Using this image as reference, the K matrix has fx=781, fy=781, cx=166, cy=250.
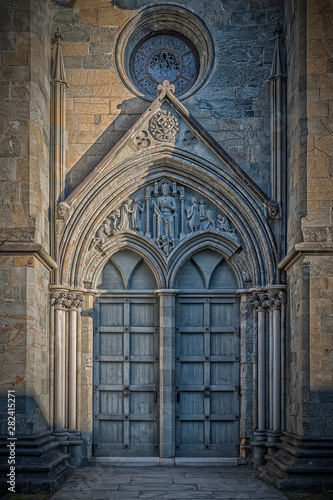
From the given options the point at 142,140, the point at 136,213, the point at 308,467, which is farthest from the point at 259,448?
the point at 142,140

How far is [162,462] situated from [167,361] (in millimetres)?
1557

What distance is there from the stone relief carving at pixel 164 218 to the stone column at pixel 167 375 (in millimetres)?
834

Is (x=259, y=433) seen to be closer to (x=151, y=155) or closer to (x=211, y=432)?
(x=211, y=432)

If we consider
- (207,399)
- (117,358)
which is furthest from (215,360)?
(117,358)

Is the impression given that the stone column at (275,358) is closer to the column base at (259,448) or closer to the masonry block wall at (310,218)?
the column base at (259,448)

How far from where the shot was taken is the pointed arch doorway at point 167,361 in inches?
486

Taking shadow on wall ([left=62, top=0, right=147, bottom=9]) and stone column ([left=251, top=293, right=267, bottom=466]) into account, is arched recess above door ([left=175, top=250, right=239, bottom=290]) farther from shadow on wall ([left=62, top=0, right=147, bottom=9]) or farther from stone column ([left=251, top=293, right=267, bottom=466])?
shadow on wall ([left=62, top=0, right=147, bottom=9])

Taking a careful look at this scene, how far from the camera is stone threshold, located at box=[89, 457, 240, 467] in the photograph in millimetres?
12141

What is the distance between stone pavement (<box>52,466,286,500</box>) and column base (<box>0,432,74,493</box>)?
0.74 feet

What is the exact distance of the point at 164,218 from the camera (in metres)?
12.6

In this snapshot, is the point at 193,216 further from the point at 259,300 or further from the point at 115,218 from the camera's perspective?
the point at 259,300

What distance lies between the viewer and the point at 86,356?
486 inches

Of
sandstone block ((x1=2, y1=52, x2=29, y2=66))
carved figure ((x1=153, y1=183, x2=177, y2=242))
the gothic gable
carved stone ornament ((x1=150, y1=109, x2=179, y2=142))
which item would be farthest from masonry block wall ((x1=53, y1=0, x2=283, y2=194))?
sandstone block ((x1=2, y1=52, x2=29, y2=66))

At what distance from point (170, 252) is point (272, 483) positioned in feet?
13.0
